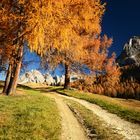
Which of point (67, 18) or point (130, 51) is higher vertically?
point (130, 51)

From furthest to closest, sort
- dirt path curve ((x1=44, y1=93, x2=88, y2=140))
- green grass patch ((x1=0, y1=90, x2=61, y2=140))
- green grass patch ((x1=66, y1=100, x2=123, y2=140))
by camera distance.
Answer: green grass patch ((x1=66, y1=100, x2=123, y2=140))
dirt path curve ((x1=44, y1=93, x2=88, y2=140))
green grass patch ((x1=0, y1=90, x2=61, y2=140))

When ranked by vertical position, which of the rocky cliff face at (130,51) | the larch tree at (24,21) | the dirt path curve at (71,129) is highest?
the rocky cliff face at (130,51)

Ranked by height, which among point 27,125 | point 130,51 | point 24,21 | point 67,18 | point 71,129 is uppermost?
point 130,51

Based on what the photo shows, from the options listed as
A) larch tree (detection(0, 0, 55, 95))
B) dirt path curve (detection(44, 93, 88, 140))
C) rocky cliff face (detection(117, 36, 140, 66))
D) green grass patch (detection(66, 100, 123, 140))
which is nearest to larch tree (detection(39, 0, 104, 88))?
larch tree (detection(0, 0, 55, 95))

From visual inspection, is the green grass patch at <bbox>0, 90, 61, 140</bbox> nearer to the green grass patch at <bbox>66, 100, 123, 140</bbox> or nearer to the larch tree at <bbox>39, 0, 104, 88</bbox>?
the green grass patch at <bbox>66, 100, 123, 140</bbox>

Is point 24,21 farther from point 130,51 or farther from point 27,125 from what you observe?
point 130,51

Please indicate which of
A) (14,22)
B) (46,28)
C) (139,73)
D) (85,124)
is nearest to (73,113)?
(85,124)

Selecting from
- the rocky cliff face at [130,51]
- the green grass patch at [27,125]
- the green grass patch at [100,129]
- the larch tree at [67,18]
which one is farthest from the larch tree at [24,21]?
the rocky cliff face at [130,51]

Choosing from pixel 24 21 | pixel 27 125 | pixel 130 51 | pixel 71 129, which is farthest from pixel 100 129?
pixel 130 51

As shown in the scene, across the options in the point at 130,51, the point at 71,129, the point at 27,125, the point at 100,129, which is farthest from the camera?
the point at 130,51

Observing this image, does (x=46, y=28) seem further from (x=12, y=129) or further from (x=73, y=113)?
(x=12, y=129)

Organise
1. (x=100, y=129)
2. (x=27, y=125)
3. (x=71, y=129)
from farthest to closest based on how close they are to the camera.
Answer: (x=100, y=129)
(x=71, y=129)
(x=27, y=125)

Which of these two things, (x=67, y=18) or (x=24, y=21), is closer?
(x=24, y=21)

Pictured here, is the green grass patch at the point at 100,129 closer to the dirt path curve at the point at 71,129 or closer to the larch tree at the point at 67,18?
the dirt path curve at the point at 71,129
